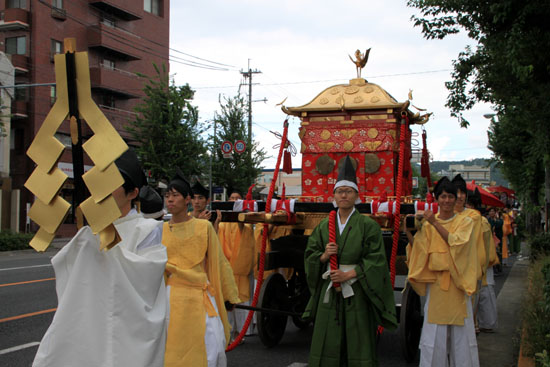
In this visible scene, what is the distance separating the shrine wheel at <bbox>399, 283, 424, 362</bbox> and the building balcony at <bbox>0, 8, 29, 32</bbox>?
25.9 metres

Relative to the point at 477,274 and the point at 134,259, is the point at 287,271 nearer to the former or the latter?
the point at 477,274

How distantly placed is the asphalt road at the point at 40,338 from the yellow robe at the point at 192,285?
1748 mm

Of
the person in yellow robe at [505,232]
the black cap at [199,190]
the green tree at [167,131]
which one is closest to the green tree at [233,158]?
the green tree at [167,131]

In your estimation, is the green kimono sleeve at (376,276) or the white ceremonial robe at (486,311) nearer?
the green kimono sleeve at (376,276)

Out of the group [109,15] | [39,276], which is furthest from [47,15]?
[39,276]

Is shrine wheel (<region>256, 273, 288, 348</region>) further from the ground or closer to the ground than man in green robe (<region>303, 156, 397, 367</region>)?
→ closer to the ground

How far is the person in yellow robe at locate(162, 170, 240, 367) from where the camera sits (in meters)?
4.36

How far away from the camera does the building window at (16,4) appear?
2786cm

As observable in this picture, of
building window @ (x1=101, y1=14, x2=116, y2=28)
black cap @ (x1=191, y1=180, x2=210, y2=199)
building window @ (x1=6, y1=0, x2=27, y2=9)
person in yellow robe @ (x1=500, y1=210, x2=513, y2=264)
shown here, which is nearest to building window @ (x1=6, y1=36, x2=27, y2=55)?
building window @ (x1=6, y1=0, x2=27, y2=9)

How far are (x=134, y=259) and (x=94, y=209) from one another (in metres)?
0.37

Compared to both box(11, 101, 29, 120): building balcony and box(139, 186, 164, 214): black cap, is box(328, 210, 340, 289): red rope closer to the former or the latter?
box(139, 186, 164, 214): black cap

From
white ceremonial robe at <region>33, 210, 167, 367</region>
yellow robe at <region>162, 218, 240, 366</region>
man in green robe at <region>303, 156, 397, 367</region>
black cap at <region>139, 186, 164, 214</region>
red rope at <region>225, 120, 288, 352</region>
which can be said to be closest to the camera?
white ceremonial robe at <region>33, 210, 167, 367</region>

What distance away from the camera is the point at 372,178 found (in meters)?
7.49

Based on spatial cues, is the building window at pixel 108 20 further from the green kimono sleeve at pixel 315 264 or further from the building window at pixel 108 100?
the green kimono sleeve at pixel 315 264
